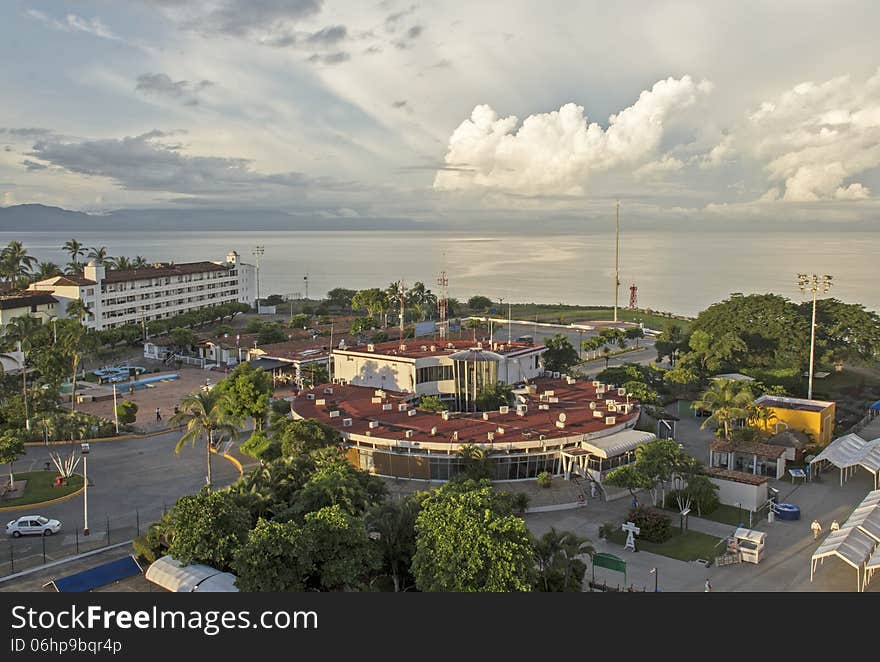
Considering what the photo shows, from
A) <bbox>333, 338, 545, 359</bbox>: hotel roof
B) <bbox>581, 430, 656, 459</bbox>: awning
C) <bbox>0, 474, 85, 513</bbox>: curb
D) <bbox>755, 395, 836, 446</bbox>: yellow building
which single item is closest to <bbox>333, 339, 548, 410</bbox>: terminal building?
<bbox>333, 338, 545, 359</bbox>: hotel roof

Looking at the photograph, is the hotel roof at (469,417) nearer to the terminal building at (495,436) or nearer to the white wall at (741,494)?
the terminal building at (495,436)

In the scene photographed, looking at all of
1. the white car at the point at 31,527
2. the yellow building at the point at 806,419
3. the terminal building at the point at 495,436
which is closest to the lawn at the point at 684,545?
the terminal building at the point at 495,436

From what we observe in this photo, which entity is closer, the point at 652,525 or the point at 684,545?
the point at 684,545

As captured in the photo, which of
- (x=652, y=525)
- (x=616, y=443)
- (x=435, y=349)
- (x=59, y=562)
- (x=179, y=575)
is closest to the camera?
(x=179, y=575)

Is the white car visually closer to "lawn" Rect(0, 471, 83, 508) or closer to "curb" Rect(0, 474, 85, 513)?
"curb" Rect(0, 474, 85, 513)

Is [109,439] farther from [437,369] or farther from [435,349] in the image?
[435,349]

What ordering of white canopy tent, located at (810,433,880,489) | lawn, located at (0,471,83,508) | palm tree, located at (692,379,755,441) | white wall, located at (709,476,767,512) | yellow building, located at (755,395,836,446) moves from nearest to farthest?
white wall, located at (709,476,767,512) → lawn, located at (0,471,83,508) → white canopy tent, located at (810,433,880,489) → palm tree, located at (692,379,755,441) → yellow building, located at (755,395,836,446)

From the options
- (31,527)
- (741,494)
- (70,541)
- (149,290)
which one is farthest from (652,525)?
(149,290)
